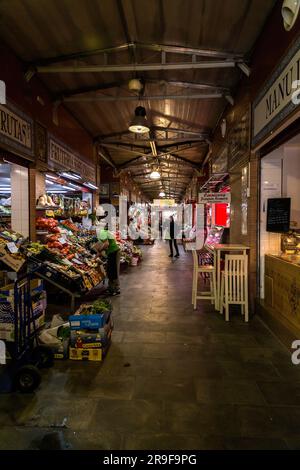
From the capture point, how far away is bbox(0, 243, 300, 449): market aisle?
2088 mm

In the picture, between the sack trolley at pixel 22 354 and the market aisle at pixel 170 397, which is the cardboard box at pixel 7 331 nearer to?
the sack trolley at pixel 22 354

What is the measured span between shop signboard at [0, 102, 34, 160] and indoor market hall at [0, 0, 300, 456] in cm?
3

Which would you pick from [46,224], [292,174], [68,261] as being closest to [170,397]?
[68,261]

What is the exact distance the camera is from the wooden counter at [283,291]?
3.54m

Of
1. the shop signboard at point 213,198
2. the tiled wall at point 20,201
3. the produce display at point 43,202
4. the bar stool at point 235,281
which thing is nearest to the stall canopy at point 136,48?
the tiled wall at point 20,201

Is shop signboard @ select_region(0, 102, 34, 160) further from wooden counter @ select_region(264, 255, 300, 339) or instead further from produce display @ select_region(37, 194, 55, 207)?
wooden counter @ select_region(264, 255, 300, 339)

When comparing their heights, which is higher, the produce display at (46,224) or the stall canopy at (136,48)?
the stall canopy at (136,48)

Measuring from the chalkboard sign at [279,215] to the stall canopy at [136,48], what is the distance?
2.23 metres

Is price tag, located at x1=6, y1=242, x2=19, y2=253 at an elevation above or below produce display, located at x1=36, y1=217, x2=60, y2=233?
below

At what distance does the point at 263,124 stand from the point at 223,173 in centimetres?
259

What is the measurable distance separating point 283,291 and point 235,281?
2.91 ft

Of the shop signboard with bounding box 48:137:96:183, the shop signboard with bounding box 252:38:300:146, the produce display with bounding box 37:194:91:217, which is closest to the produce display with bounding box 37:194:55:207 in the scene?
the produce display with bounding box 37:194:91:217

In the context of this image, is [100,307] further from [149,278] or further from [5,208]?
[149,278]
